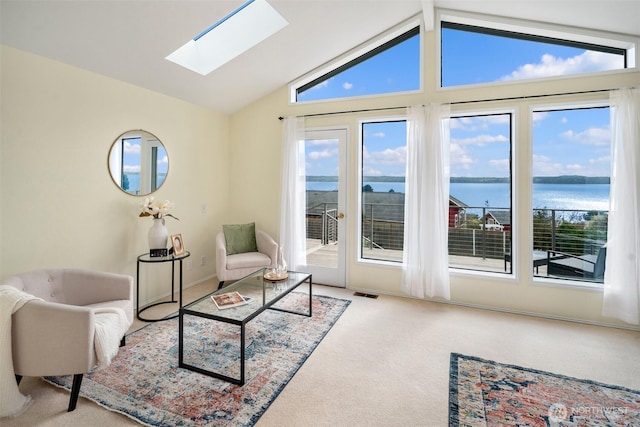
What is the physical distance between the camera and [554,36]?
3240 mm

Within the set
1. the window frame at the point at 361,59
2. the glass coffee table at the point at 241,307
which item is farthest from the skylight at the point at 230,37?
the glass coffee table at the point at 241,307

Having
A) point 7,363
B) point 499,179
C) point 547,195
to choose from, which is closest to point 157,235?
point 7,363

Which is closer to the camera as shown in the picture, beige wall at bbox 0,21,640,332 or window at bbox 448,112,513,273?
beige wall at bbox 0,21,640,332

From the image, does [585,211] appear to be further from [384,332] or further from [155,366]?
[155,366]

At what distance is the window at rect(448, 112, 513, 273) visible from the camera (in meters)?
3.50

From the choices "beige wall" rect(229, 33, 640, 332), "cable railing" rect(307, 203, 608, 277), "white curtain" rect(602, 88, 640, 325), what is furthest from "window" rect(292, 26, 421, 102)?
"white curtain" rect(602, 88, 640, 325)

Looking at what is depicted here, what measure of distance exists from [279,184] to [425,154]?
1.97m

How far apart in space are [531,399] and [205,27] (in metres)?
3.75

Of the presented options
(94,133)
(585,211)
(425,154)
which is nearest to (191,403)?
(94,133)

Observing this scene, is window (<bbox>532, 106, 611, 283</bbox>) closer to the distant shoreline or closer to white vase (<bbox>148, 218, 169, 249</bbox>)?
the distant shoreline

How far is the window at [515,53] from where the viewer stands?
10.1 feet

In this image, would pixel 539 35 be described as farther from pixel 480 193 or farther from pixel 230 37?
pixel 230 37

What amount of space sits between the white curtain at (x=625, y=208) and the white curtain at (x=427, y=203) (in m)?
1.43

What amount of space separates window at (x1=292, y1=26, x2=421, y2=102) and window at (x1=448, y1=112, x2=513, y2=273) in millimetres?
802
